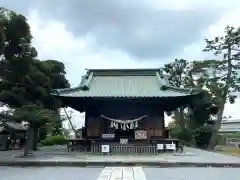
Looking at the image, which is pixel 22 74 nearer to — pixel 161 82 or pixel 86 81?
pixel 86 81

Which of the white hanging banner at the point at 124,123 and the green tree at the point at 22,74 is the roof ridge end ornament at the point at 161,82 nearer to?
the white hanging banner at the point at 124,123

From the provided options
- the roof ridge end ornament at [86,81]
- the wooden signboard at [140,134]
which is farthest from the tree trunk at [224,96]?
the roof ridge end ornament at [86,81]

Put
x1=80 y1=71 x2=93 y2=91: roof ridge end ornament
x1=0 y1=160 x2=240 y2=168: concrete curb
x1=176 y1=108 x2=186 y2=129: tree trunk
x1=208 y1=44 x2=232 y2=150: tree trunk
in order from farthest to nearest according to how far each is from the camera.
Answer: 1. x1=176 y1=108 x2=186 y2=129: tree trunk
2. x1=208 y1=44 x2=232 y2=150: tree trunk
3. x1=80 y1=71 x2=93 y2=91: roof ridge end ornament
4. x1=0 y1=160 x2=240 y2=168: concrete curb

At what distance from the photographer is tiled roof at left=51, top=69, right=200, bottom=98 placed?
26.8 metres

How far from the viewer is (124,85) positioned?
97.4 ft

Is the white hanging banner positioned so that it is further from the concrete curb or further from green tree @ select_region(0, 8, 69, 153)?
the concrete curb

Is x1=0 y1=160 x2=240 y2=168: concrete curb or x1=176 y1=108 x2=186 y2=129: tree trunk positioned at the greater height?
x1=176 y1=108 x2=186 y2=129: tree trunk

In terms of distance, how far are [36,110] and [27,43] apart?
12.6ft

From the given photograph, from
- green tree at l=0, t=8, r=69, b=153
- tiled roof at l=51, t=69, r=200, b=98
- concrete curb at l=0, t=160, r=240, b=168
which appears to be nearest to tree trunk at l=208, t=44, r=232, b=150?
tiled roof at l=51, t=69, r=200, b=98

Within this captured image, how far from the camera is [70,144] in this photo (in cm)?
2888

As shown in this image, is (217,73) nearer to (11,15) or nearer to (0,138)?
(0,138)

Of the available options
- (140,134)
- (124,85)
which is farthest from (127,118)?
(124,85)

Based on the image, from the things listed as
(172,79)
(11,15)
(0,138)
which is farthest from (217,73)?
(11,15)

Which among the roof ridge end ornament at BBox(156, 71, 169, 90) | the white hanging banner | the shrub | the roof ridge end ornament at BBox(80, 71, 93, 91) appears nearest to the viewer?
the white hanging banner
